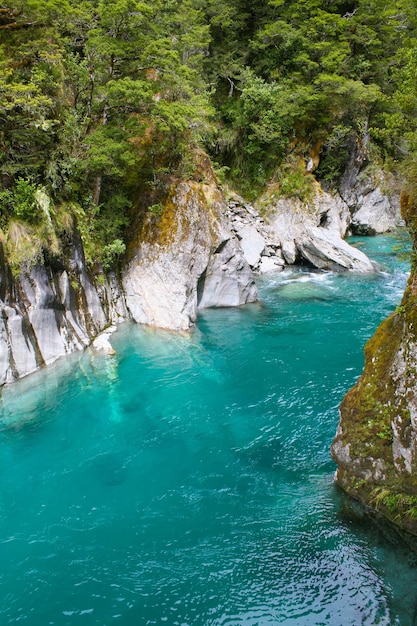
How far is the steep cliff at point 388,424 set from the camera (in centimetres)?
758

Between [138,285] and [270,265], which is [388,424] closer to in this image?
[138,285]

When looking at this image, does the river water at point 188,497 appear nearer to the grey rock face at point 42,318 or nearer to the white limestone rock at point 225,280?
the grey rock face at point 42,318

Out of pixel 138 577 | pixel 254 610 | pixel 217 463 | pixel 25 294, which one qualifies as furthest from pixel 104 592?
pixel 25 294

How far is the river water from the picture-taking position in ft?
23.2

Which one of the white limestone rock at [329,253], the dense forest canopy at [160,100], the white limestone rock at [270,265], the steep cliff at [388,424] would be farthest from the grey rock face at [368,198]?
the steep cliff at [388,424]

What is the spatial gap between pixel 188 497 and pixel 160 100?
1664 centimetres

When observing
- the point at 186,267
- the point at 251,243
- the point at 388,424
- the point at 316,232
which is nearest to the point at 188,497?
the point at 388,424

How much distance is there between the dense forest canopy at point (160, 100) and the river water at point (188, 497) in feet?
19.6

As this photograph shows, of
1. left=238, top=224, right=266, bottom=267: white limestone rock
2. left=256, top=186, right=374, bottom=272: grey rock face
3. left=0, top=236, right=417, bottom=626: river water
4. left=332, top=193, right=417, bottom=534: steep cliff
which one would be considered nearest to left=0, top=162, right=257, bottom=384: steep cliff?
left=0, top=236, right=417, bottom=626: river water

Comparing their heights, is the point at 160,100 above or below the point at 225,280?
above

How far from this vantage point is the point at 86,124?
17.7 metres

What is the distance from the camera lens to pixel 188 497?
364 inches

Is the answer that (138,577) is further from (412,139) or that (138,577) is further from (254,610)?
(412,139)

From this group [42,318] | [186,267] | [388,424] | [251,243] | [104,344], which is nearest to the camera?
[388,424]
